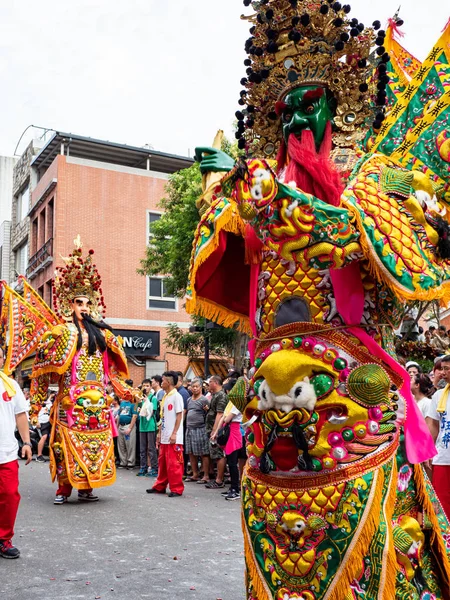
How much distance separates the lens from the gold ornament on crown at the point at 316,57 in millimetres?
2613

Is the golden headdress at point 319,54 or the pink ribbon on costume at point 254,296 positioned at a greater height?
the golden headdress at point 319,54

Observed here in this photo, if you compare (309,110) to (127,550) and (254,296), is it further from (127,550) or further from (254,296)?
(127,550)

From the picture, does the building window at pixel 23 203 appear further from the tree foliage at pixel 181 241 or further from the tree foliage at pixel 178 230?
the tree foliage at pixel 178 230

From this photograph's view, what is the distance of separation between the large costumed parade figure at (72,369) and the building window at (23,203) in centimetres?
Answer: 2314

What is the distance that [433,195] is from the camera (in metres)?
2.53

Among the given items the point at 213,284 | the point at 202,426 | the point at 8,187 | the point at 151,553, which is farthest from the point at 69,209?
the point at 213,284

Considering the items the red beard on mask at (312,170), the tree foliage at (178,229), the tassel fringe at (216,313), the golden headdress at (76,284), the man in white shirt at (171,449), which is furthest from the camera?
the tree foliage at (178,229)

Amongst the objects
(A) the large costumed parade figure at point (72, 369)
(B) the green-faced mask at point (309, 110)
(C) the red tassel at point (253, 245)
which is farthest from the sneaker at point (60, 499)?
(B) the green-faced mask at point (309, 110)

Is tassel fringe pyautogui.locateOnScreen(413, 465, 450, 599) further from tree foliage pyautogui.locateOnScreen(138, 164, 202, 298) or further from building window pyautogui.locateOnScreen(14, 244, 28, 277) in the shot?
building window pyautogui.locateOnScreen(14, 244, 28, 277)

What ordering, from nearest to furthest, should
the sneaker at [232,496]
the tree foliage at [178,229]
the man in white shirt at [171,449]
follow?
the sneaker at [232,496]
the man in white shirt at [171,449]
the tree foliage at [178,229]

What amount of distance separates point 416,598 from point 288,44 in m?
2.12

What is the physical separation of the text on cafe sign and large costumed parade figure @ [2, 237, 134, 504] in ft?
53.7

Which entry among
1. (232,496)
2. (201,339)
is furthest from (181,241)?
(232,496)

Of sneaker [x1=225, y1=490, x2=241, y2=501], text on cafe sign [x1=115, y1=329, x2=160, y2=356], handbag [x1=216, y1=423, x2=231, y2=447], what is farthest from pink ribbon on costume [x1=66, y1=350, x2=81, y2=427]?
text on cafe sign [x1=115, y1=329, x2=160, y2=356]
